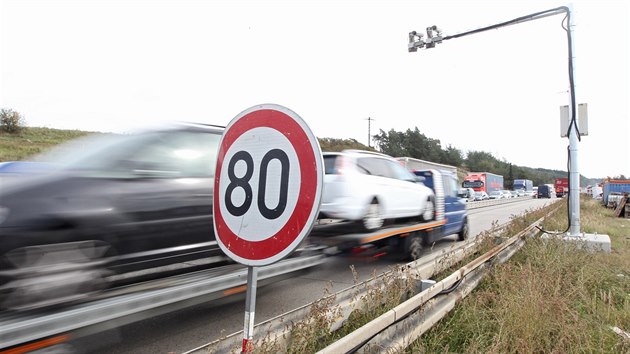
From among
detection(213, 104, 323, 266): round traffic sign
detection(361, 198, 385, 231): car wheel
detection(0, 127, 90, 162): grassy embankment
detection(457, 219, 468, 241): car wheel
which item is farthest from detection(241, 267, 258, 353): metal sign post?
detection(0, 127, 90, 162): grassy embankment

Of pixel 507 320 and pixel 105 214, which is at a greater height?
pixel 105 214

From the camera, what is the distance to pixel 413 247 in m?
7.71

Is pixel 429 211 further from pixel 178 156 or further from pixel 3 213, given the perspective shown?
pixel 3 213

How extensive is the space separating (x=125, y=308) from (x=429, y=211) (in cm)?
763

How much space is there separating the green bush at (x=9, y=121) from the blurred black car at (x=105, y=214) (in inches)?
1596

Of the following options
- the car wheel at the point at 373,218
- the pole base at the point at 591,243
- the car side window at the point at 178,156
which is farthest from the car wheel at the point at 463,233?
the car side window at the point at 178,156

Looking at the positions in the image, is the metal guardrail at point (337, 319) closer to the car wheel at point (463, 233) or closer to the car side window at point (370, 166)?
the car side window at point (370, 166)

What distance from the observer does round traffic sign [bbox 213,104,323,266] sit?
171 cm

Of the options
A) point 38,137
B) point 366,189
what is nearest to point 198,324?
point 366,189

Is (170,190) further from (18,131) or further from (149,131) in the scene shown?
(18,131)

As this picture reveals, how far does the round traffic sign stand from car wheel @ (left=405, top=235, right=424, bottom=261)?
6.09m

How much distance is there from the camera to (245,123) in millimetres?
1972

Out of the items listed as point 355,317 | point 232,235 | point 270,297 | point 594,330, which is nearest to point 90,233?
point 232,235

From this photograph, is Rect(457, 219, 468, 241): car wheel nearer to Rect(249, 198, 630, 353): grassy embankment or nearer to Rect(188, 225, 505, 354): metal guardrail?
Rect(249, 198, 630, 353): grassy embankment
